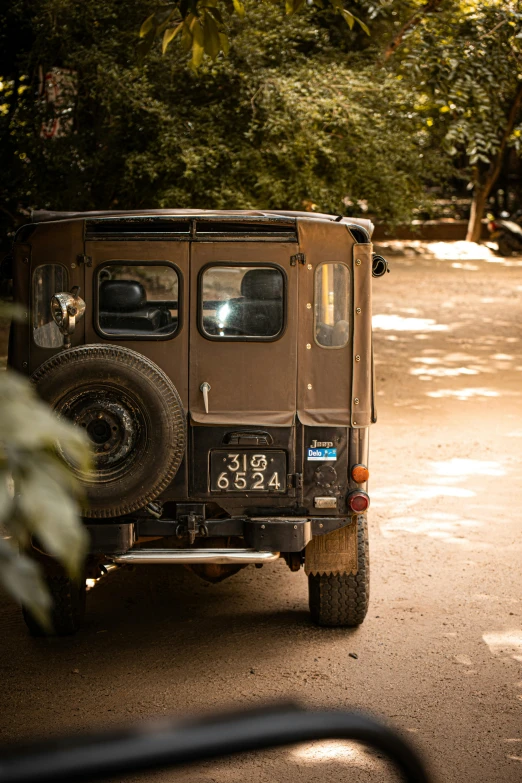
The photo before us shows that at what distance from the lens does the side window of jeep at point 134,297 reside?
18.0 feet

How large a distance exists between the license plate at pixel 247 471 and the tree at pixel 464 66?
26.3 feet

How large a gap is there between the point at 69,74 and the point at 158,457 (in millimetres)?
8132

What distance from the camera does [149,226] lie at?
18.1 feet

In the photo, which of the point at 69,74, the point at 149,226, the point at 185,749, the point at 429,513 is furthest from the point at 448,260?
the point at 185,749

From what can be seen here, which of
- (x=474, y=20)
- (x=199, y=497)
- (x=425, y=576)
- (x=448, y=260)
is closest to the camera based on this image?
(x=199, y=497)

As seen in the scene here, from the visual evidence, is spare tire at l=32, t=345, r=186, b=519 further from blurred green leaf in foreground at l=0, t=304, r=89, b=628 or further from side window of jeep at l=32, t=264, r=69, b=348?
blurred green leaf in foreground at l=0, t=304, r=89, b=628

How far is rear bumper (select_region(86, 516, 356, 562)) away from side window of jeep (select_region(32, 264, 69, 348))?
111 cm

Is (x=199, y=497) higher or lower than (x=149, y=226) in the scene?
lower

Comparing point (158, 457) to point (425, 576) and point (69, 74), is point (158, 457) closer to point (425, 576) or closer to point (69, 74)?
point (425, 576)

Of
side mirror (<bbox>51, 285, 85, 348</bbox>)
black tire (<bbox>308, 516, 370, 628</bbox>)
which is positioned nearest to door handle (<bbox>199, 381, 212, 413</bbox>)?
side mirror (<bbox>51, 285, 85, 348</bbox>)

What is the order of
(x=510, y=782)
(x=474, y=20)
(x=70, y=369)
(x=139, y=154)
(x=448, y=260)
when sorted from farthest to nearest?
(x=448, y=260) < (x=474, y=20) < (x=139, y=154) < (x=70, y=369) < (x=510, y=782)

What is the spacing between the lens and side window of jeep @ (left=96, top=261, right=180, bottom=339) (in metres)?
5.50

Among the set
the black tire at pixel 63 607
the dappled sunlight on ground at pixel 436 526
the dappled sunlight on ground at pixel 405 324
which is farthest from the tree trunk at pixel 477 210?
the black tire at pixel 63 607

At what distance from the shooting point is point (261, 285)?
5512 mm
